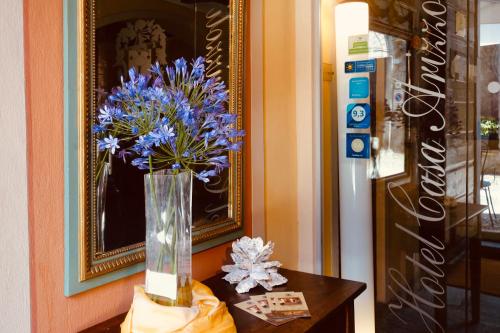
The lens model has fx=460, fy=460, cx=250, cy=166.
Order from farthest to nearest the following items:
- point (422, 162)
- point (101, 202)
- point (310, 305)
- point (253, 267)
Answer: point (422, 162), point (253, 267), point (310, 305), point (101, 202)

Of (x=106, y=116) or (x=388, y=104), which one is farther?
(x=388, y=104)

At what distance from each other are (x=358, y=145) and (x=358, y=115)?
0.16 meters

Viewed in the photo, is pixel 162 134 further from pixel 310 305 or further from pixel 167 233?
pixel 310 305

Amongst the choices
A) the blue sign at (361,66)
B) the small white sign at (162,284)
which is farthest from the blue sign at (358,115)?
the small white sign at (162,284)

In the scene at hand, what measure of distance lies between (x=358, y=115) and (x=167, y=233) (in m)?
1.55

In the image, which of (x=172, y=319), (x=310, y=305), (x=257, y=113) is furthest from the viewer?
(x=257, y=113)

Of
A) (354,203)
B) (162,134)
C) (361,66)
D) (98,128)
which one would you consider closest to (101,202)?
(98,128)

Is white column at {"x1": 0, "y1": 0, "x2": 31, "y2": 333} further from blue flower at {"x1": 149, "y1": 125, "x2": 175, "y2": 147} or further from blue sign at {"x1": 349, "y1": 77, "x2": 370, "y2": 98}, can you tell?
blue sign at {"x1": 349, "y1": 77, "x2": 370, "y2": 98}

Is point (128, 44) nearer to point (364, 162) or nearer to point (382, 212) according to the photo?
point (364, 162)

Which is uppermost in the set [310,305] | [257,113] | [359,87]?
[359,87]

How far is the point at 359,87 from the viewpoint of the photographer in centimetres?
250

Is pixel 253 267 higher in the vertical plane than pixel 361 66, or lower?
lower

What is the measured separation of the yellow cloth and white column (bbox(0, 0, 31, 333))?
0.97 ft

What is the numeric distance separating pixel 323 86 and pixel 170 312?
173 cm
